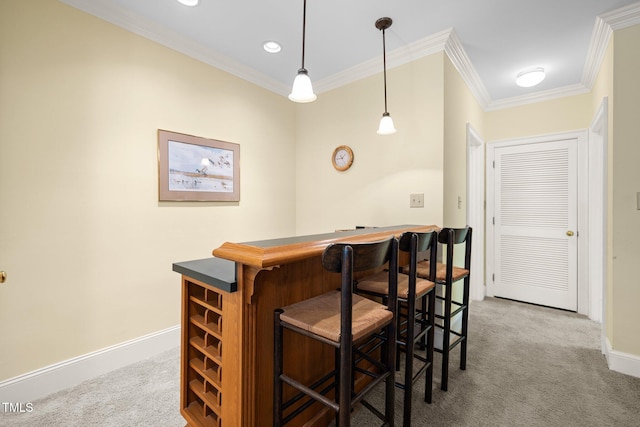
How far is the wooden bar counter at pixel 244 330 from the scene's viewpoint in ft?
3.74

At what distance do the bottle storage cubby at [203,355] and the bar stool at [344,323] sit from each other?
30cm

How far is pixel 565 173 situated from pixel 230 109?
3.88 metres

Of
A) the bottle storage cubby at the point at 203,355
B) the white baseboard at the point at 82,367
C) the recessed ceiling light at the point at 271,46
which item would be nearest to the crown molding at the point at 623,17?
the recessed ceiling light at the point at 271,46

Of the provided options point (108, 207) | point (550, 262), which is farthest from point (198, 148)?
point (550, 262)

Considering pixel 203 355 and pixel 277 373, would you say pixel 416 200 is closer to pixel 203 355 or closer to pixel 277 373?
pixel 277 373

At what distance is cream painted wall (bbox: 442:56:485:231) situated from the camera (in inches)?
100

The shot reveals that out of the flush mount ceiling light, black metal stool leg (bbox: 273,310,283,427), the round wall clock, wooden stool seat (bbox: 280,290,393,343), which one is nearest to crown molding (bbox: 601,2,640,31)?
the flush mount ceiling light

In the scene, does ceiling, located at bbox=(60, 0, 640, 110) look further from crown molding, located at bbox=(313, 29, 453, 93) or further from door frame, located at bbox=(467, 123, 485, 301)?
door frame, located at bbox=(467, 123, 485, 301)

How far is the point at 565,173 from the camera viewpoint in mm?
3352

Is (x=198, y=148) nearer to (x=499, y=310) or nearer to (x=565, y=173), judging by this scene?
(x=499, y=310)

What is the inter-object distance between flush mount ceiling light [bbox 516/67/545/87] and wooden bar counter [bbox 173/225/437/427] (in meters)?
2.81

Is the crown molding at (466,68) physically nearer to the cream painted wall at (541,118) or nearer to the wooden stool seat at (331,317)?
the cream painted wall at (541,118)

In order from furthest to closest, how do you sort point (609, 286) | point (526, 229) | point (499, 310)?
point (526, 229) → point (499, 310) → point (609, 286)

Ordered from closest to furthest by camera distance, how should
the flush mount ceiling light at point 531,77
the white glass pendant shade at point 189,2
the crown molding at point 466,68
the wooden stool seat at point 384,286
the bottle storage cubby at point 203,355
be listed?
the bottle storage cubby at point 203,355 → the wooden stool seat at point 384,286 → the white glass pendant shade at point 189,2 → the crown molding at point 466,68 → the flush mount ceiling light at point 531,77
